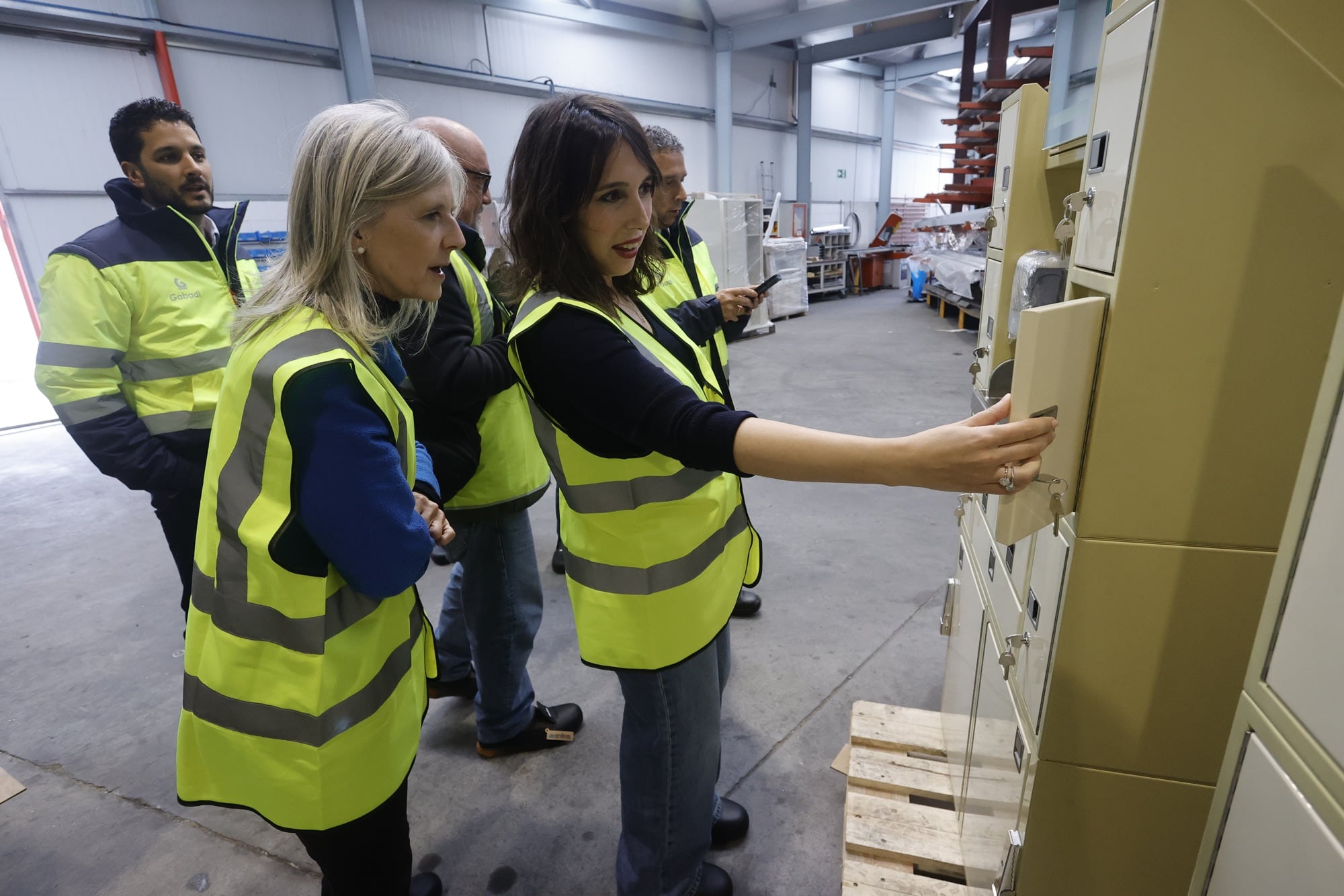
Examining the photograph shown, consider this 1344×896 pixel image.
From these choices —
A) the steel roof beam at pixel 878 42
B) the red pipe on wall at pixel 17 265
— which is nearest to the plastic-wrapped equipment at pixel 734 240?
the steel roof beam at pixel 878 42

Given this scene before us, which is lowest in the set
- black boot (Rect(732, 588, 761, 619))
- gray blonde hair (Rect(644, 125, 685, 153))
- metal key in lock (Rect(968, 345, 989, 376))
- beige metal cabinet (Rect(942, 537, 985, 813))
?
black boot (Rect(732, 588, 761, 619))

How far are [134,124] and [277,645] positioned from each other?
180 centimetres

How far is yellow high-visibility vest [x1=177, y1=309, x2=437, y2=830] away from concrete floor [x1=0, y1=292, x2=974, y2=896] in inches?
32.0

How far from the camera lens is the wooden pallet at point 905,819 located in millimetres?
1372

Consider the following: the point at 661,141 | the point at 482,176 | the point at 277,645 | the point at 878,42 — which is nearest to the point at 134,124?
the point at 482,176

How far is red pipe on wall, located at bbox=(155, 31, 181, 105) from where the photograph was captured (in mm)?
5375

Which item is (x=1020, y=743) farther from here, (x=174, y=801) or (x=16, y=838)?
(x=16, y=838)

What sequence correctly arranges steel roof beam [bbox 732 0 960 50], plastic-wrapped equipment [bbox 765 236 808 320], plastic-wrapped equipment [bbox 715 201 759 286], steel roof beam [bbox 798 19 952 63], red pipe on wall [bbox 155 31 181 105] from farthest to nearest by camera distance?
steel roof beam [bbox 798 19 952 63] < plastic-wrapped equipment [bbox 765 236 808 320] < steel roof beam [bbox 732 0 960 50] < plastic-wrapped equipment [bbox 715 201 759 286] < red pipe on wall [bbox 155 31 181 105]

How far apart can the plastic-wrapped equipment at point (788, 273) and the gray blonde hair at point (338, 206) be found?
26.9 ft

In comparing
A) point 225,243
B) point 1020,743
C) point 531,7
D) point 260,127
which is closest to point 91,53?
point 260,127

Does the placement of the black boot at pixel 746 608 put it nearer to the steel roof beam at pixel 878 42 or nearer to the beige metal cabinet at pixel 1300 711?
the beige metal cabinet at pixel 1300 711

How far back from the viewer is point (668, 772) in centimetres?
118

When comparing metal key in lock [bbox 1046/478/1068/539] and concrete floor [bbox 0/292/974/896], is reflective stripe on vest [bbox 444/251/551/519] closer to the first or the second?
concrete floor [bbox 0/292/974/896]

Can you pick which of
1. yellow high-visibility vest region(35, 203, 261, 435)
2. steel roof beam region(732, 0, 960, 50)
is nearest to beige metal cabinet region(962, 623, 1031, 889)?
yellow high-visibility vest region(35, 203, 261, 435)
